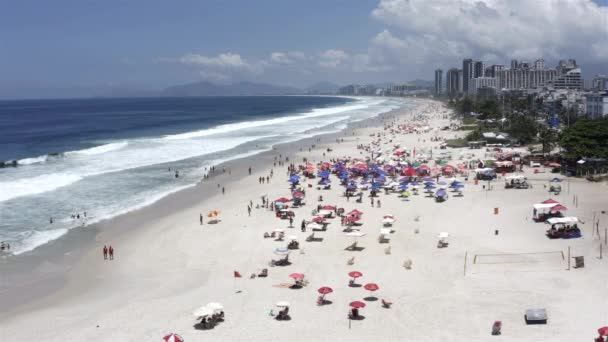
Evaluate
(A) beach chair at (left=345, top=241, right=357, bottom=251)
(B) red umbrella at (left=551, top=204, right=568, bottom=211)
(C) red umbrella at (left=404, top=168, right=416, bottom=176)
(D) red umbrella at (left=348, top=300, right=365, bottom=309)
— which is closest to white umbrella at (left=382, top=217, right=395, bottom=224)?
(A) beach chair at (left=345, top=241, right=357, bottom=251)

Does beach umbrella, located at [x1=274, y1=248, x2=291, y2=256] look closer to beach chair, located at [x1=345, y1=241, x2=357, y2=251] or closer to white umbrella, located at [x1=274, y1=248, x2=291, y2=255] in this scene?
white umbrella, located at [x1=274, y1=248, x2=291, y2=255]

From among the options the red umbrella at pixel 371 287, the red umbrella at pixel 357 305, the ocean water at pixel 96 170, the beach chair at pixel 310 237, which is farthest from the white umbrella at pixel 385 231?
the ocean water at pixel 96 170

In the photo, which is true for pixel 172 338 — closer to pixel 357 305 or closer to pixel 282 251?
pixel 357 305

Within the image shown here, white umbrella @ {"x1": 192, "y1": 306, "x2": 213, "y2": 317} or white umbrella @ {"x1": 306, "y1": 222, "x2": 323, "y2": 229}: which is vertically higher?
white umbrella @ {"x1": 306, "y1": 222, "x2": 323, "y2": 229}

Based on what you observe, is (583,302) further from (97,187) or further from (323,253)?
(97,187)

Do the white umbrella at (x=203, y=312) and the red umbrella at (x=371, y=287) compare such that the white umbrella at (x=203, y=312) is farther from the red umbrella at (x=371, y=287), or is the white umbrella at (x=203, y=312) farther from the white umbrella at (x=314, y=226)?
the white umbrella at (x=314, y=226)

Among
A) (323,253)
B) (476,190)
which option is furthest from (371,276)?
(476,190)
